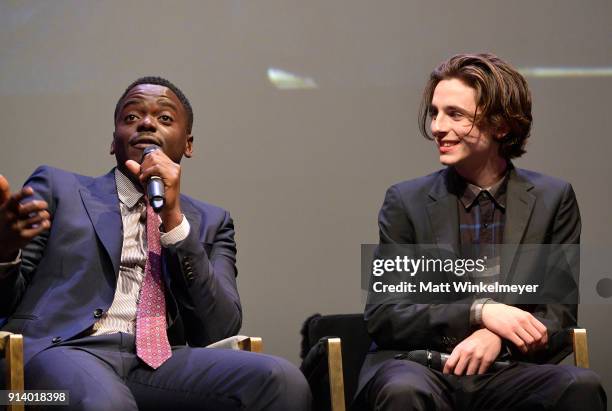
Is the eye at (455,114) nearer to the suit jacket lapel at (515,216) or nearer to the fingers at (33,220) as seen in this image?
the suit jacket lapel at (515,216)

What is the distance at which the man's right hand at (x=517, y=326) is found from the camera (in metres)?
2.85

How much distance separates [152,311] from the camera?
9.54 ft

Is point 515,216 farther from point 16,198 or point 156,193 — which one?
point 16,198

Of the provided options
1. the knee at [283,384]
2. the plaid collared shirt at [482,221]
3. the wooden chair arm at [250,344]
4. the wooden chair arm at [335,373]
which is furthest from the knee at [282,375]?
the plaid collared shirt at [482,221]

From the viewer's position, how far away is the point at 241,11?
154 inches

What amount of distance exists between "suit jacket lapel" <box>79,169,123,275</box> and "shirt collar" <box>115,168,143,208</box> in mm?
16

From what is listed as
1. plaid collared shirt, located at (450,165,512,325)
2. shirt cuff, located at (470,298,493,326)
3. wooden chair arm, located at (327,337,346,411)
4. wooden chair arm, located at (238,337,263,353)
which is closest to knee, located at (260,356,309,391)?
wooden chair arm, located at (327,337,346,411)

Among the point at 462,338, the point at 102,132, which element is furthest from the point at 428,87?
the point at 102,132

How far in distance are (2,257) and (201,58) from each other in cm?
150

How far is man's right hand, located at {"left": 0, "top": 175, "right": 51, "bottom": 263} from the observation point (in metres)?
2.51

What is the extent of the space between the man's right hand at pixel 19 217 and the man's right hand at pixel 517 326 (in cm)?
131

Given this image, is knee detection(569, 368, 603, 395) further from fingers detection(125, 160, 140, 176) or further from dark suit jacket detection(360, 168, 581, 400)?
fingers detection(125, 160, 140, 176)

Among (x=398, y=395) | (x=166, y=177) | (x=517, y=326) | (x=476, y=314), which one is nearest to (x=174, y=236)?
(x=166, y=177)

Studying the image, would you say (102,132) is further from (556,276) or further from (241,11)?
(556,276)
